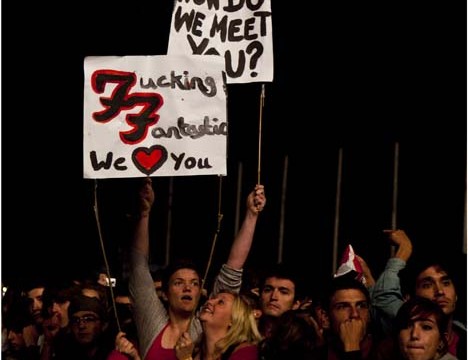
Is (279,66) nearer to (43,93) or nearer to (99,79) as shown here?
(43,93)

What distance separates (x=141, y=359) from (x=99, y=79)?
1.62 meters

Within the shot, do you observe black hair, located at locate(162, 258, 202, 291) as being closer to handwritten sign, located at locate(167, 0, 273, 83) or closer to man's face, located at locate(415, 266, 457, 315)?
man's face, located at locate(415, 266, 457, 315)

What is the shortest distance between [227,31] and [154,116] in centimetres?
85

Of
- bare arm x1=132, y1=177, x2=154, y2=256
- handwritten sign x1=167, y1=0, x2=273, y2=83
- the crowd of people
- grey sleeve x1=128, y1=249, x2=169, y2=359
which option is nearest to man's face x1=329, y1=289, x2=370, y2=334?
the crowd of people

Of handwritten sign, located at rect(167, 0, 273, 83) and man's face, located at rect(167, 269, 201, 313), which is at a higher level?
handwritten sign, located at rect(167, 0, 273, 83)

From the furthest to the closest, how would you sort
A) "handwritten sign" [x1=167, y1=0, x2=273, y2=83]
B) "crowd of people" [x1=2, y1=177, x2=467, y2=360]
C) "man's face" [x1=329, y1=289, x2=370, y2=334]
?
"handwritten sign" [x1=167, y1=0, x2=273, y2=83] < "man's face" [x1=329, y1=289, x2=370, y2=334] < "crowd of people" [x1=2, y1=177, x2=467, y2=360]

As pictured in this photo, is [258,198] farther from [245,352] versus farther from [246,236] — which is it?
[245,352]

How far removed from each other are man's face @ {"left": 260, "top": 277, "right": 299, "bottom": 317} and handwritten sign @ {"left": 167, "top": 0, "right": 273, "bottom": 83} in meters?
1.33

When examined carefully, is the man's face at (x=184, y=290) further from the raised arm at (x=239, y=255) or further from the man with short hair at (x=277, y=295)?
the man with short hair at (x=277, y=295)

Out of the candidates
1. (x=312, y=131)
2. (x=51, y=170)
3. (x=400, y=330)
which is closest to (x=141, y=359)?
(x=400, y=330)

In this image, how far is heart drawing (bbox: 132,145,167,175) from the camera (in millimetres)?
6959

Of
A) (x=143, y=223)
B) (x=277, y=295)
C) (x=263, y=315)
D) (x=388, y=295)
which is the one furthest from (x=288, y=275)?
(x=143, y=223)

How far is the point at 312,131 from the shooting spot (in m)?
15.2

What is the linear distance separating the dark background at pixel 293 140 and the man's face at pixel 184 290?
4967 mm
